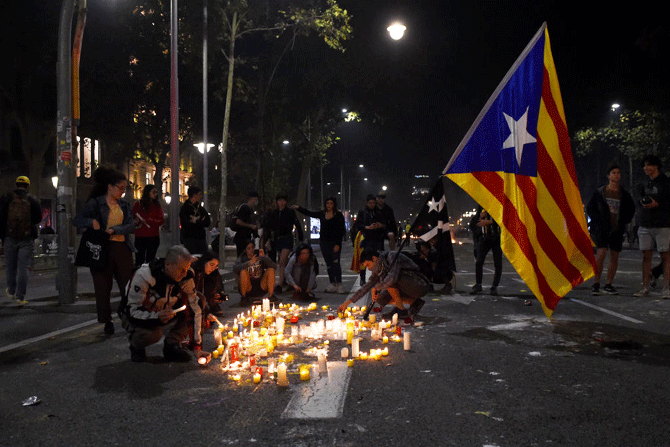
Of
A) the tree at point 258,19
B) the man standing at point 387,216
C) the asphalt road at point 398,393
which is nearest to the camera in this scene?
the asphalt road at point 398,393

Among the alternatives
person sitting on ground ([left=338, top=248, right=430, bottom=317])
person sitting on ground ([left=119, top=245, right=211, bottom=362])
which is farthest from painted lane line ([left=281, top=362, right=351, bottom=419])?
person sitting on ground ([left=338, top=248, right=430, bottom=317])

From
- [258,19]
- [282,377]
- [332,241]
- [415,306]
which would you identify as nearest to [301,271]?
[332,241]

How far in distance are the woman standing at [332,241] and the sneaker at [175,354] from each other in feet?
19.5

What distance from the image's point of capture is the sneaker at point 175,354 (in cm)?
571

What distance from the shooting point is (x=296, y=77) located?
3216cm

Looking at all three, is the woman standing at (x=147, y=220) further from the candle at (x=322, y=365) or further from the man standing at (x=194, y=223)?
the candle at (x=322, y=365)

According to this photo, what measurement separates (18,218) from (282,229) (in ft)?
14.5

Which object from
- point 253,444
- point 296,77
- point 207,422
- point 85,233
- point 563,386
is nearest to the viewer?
point 253,444

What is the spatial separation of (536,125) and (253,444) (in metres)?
4.51

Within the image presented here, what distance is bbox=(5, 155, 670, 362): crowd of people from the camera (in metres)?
5.75

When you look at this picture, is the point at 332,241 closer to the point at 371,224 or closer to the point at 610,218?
the point at 371,224

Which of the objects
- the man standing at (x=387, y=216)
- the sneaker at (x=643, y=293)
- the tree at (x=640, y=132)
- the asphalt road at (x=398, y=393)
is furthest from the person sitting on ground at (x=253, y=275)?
the tree at (x=640, y=132)

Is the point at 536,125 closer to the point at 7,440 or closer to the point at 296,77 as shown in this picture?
the point at 7,440

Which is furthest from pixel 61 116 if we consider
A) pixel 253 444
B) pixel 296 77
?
pixel 296 77
